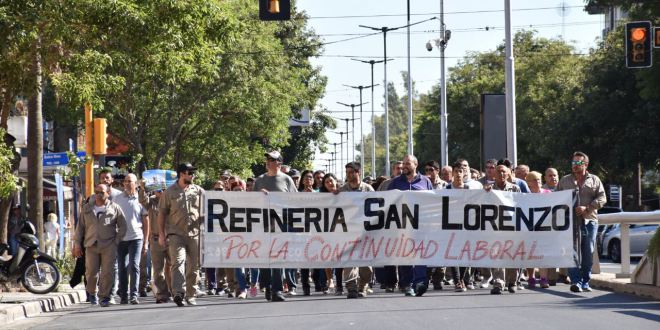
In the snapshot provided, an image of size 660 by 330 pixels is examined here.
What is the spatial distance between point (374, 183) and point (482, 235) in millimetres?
4576

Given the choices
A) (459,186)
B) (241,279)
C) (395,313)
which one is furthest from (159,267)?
(395,313)

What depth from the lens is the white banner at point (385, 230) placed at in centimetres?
1755

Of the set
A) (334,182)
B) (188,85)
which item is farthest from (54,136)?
(334,182)

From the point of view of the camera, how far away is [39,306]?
17625 millimetres

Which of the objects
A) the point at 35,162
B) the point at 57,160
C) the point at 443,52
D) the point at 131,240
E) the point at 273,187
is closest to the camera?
the point at 273,187

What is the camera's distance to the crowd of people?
16781mm

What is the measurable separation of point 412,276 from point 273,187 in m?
2.24

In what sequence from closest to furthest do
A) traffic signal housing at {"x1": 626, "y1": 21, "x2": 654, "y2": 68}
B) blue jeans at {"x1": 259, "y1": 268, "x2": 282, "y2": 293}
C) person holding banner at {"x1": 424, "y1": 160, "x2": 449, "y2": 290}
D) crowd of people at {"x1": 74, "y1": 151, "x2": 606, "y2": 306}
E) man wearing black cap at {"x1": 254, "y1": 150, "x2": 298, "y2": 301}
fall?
crowd of people at {"x1": 74, "y1": 151, "x2": 606, "y2": 306} → man wearing black cap at {"x1": 254, "y1": 150, "x2": 298, "y2": 301} → blue jeans at {"x1": 259, "y1": 268, "x2": 282, "y2": 293} → person holding banner at {"x1": 424, "y1": 160, "x2": 449, "y2": 290} → traffic signal housing at {"x1": 626, "y1": 21, "x2": 654, "y2": 68}

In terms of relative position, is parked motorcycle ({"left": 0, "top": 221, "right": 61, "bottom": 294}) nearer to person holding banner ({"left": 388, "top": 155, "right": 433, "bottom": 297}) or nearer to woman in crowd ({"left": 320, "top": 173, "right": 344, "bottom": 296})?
woman in crowd ({"left": 320, "top": 173, "right": 344, "bottom": 296})

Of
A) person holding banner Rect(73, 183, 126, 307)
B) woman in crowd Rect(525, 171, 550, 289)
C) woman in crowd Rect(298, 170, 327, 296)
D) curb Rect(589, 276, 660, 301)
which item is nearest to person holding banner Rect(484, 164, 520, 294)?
woman in crowd Rect(525, 171, 550, 289)

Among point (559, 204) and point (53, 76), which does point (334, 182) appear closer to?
point (559, 204)

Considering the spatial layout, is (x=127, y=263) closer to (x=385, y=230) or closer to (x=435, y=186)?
(x=385, y=230)

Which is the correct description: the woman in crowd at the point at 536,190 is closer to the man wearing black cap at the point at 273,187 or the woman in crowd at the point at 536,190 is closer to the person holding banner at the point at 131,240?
the man wearing black cap at the point at 273,187

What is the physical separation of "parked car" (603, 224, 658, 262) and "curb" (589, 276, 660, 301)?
12.8 m
